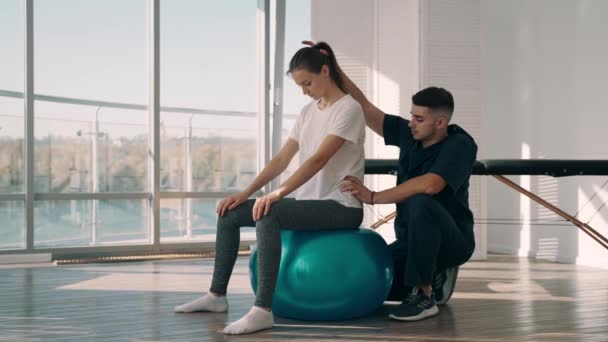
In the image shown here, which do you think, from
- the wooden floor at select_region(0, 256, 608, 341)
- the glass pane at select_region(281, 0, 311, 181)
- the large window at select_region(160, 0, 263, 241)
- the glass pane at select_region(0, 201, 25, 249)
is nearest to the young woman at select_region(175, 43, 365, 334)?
the wooden floor at select_region(0, 256, 608, 341)

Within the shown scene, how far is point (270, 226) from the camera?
2945mm

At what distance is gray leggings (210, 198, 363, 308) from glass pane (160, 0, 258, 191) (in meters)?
3.08

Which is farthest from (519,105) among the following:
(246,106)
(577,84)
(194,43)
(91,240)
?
(91,240)

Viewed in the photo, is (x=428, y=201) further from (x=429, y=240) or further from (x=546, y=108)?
(x=546, y=108)

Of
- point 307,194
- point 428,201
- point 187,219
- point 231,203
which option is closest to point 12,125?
point 187,219

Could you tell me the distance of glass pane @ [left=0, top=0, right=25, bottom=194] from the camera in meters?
5.55

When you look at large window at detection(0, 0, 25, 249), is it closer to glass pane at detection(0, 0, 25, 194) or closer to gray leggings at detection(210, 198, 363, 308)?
glass pane at detection(0, 0, 25, 194)

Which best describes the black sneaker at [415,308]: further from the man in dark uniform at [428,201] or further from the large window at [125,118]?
the large window at [125,118]

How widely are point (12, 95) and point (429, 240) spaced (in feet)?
11.8

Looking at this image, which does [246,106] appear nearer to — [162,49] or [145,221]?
[162,49]

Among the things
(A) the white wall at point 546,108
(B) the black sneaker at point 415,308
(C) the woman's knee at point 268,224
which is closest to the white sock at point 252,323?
(C) the woman's knee at point 268,224

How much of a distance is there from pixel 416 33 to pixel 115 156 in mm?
2406

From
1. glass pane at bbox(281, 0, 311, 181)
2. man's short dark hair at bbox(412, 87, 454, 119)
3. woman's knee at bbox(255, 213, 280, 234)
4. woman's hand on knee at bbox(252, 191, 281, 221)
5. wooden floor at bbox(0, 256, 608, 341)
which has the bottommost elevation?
wooden floor at bbox(0, 256, 608, 341)

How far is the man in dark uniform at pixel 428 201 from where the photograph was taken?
3139 millimetres
